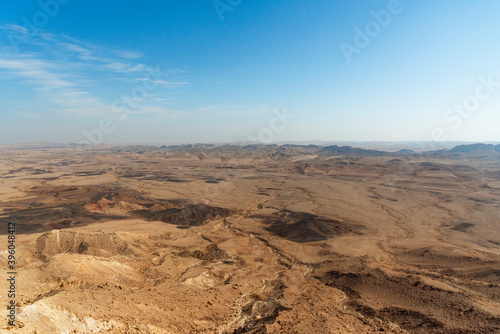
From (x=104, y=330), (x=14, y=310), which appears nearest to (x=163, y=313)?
(x=104, y=330)

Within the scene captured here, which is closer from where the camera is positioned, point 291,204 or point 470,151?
point 291,204

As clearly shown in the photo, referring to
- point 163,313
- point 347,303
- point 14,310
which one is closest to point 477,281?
point 347,303

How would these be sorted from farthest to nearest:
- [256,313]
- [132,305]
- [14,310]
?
[256,313]
[132,305]
[14,310]

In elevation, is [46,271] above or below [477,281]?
above

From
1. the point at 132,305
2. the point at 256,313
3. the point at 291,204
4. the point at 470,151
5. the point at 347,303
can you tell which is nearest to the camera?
the point at 132,305

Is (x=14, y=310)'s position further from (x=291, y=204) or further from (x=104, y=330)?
(x=291, y=204)

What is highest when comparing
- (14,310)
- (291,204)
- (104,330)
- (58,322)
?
(14,310)

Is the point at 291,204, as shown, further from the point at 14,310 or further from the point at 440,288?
the point at 14,310
